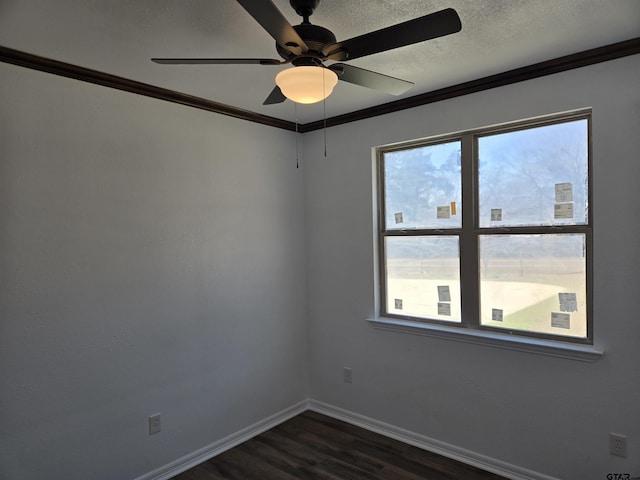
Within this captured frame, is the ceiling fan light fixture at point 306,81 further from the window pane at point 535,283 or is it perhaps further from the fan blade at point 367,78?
the window pane at point 535,283

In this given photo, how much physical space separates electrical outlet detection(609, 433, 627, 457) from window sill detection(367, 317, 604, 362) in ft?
1.42

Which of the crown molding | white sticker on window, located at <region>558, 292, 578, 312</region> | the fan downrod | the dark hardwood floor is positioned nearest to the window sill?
white sticker on window, located at <region>558, 292, 578, 312</region>

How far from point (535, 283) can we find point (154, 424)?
2.68 meters

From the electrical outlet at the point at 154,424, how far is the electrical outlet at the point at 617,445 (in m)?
2.78

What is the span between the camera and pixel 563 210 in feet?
8.35

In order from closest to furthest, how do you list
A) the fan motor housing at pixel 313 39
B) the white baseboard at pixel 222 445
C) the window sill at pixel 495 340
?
the fan motor housing at pixel 313 39
the window sill at pixel 495 340
the white baseboard at pixel 222 445

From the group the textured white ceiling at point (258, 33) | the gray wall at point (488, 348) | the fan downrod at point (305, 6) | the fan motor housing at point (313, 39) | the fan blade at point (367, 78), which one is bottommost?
the gray wall at point (488, 348)

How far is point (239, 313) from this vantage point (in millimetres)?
3273

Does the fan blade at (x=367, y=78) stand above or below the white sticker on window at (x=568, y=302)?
above

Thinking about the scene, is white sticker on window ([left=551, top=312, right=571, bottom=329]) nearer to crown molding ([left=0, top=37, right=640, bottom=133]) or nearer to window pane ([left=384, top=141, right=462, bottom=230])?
window pane ([left=384, top=141, right=462, bottom=230])

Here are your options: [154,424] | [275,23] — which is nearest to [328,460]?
[154,424]

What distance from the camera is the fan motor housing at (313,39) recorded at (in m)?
1.61

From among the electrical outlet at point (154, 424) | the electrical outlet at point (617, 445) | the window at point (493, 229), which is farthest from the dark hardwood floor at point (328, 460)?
the window at point (493, 229)

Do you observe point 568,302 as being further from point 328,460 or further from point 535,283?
point 328,460
